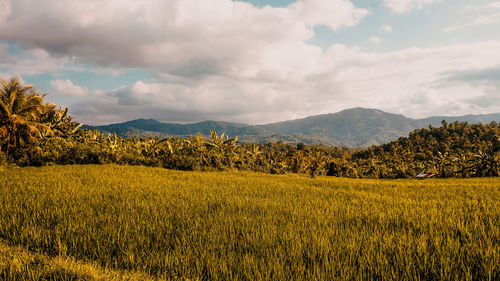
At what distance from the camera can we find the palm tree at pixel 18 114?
12.4 meters

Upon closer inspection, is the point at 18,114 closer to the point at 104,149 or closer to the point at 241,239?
the point at 104,149

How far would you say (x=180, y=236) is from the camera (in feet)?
10.6

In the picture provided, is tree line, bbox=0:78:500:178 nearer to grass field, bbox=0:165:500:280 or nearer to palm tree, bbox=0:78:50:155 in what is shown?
palm tree, bbox=0:78:50:155

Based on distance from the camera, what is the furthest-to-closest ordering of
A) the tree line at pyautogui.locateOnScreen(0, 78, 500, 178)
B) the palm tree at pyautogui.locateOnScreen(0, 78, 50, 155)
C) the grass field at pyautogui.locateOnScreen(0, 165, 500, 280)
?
the palm tree at pyautogui.locateOnScreen(0, 78, 50, 155) < the tree line at pyautogui.locateOnScreen(0, 78, 500, 178) < the grass field at pyautogui.locateOnScreen(0, 165, 500, 280)

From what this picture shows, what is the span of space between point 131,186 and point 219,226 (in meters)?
4.29

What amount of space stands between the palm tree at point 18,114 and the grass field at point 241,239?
1019 centimetres

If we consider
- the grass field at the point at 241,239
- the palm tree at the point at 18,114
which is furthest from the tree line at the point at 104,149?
the grass field at the point at 241,239

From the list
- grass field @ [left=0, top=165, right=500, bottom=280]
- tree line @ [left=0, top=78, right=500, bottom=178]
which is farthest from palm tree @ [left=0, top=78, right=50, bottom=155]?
grass field @ [left=0, top=165, right=500, bottom=280]

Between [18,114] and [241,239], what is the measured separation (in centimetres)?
1678

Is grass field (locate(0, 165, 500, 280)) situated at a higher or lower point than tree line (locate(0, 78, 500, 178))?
lower

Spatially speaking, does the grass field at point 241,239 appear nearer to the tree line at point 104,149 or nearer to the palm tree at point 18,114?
the tree line at point 104,149

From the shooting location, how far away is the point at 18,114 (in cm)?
1305

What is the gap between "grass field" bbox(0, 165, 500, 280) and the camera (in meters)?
2.33

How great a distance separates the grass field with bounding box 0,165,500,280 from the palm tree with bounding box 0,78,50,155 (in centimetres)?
1019
